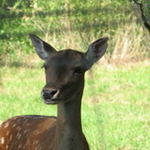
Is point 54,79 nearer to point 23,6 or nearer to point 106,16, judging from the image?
point 106,16

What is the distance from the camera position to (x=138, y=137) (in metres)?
8.05

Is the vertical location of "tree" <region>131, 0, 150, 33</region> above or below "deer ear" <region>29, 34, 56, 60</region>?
above

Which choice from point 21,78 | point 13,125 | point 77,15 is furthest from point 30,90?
point 13,125

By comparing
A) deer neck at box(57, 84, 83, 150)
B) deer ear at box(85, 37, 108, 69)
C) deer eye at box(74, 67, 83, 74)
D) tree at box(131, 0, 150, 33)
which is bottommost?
deer neck at box(57, 84, 83, 150)

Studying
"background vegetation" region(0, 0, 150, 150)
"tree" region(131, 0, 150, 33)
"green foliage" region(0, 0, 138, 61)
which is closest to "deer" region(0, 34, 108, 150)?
"tree" region(131, 0, 150, 33)

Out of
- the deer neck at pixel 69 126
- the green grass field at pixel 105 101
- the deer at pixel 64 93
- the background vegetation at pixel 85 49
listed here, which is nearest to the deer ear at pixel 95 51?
the deer at pixel 64 93

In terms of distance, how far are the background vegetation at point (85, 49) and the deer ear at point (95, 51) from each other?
393cm

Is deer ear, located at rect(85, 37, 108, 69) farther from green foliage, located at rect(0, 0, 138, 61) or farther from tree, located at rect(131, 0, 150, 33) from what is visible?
green foliage, located at rect(0, 0, 138, 61)

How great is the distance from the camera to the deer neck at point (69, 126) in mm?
4773

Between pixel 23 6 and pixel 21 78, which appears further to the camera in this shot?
pixel 23 6

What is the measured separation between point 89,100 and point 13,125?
4541 mm

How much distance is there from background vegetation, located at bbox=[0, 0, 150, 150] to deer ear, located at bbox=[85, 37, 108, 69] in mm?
3935

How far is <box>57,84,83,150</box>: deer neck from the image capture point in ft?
15.7

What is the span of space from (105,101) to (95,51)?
17.1 feet
